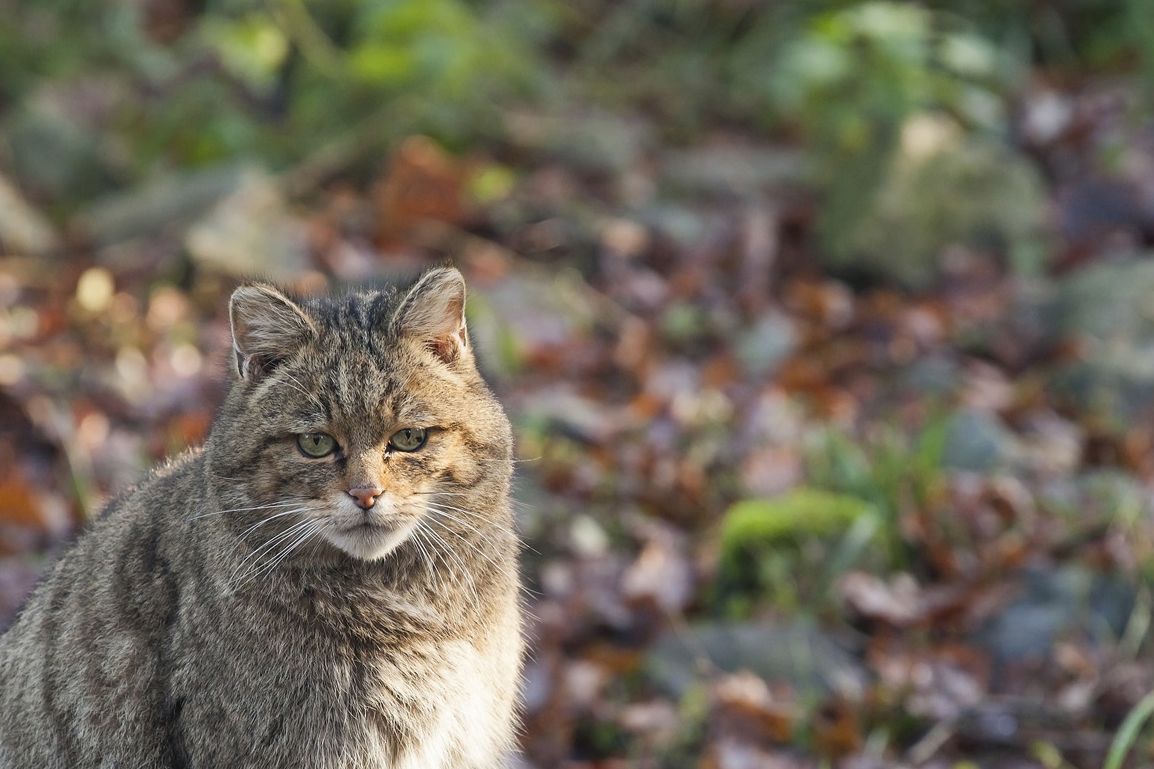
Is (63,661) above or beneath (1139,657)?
above

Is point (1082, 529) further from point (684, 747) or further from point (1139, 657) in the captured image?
point (684, 747)

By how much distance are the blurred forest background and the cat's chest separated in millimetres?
677

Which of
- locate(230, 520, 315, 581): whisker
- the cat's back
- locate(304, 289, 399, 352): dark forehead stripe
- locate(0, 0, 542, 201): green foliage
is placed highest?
locate(0, 0, 542, 201): green foliage

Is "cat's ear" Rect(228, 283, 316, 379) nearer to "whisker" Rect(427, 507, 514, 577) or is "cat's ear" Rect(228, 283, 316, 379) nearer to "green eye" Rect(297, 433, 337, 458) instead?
"green eye" Rect(297, 433, 337, 458)

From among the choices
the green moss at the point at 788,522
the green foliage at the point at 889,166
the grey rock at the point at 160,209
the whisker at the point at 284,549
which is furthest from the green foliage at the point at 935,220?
the whisker at the point at 284,549

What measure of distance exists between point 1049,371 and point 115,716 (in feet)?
16.7

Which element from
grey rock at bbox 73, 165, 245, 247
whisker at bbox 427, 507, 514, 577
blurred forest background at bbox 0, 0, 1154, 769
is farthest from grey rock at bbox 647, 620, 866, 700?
grey rock at bbox 73, 165, 245, 247

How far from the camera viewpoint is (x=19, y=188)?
8.91 m

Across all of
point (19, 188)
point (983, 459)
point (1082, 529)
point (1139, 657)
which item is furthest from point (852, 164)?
point (19, 188)

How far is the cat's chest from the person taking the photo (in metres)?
3.36

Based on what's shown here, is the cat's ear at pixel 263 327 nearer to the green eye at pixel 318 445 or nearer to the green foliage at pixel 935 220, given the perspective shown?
the green eye at pixel 318 445

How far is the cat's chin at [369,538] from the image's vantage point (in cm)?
322

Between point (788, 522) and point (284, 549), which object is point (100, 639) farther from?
point (788, 522)

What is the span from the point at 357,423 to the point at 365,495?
0.19 metres
